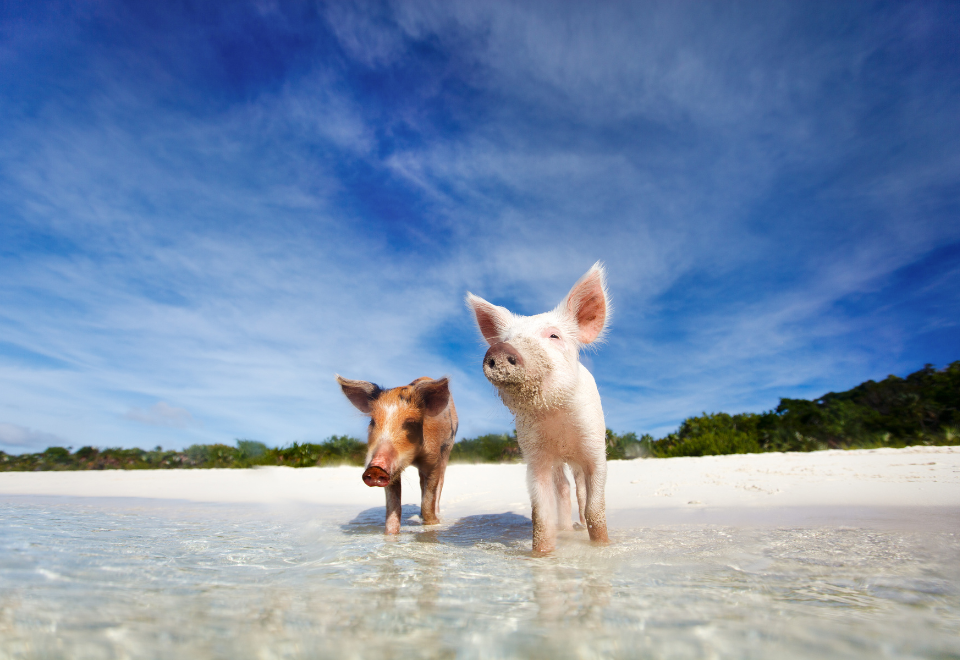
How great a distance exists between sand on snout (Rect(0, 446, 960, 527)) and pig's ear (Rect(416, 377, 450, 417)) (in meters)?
1.07

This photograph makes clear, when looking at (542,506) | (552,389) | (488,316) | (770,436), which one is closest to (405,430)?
(488,316)

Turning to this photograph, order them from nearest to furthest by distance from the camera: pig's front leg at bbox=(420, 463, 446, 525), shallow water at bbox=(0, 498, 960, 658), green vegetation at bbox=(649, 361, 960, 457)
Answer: shallow water at bbox=(0, 498, 960, 658), pig's front leg at bbox=(420, 463, 446, 525), green vegetation at bbox=(649, 361, 960, 457)

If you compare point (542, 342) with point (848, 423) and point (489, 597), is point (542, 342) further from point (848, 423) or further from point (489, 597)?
point (848, 423)

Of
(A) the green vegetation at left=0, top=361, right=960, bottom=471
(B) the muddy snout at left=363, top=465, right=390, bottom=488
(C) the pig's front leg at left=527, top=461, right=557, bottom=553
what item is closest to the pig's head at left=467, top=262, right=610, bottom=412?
(C) the pig's front leg at left=527, top=461, right=557, bottom=553

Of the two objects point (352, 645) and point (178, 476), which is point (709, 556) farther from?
point (178, 476)

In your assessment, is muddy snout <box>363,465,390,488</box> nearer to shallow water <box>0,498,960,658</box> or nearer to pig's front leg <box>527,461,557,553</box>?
shallow water <box>0,498,960,658</box>

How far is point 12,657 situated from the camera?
161cm

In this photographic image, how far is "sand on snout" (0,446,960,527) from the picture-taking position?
6113 millimetres

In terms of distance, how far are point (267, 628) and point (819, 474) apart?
31.1 feet

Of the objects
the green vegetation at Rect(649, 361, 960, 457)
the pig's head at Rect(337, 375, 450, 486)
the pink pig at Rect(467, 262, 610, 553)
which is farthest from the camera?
the green vegetation at Rect(649, 361, 960, 457)

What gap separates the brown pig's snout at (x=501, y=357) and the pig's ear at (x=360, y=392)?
265 centimetres

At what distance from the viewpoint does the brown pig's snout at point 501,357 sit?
3.42 metres

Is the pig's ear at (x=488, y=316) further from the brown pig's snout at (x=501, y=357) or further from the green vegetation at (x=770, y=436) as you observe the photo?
the green vegetation at (x=770, y=436)

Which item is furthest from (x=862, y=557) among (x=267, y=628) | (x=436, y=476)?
(x=436, y=476)
